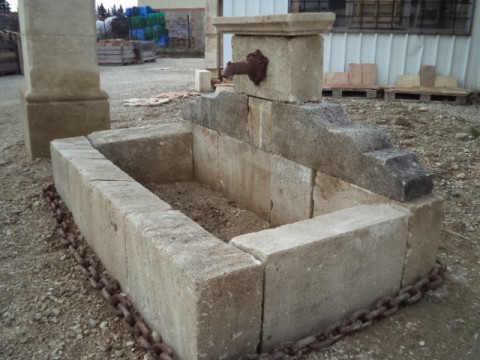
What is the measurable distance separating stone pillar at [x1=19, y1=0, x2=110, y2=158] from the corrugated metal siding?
2646cm

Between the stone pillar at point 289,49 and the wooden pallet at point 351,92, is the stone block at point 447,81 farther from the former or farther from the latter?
the stone pillar at point 289,49

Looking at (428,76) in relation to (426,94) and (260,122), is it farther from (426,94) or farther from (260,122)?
(260,122)

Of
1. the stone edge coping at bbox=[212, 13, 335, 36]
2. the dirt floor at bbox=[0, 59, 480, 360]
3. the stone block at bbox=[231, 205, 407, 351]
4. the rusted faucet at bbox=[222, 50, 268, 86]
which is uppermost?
the stone edge coping at bbox=[212, 13, 335, 36]

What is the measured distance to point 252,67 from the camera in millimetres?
4023

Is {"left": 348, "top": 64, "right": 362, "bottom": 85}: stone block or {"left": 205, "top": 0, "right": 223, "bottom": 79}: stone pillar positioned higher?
{"left": 205, "top": 0, "right": 223, "bottom": 79}: stone pillar

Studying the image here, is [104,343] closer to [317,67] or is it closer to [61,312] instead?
[61,312]

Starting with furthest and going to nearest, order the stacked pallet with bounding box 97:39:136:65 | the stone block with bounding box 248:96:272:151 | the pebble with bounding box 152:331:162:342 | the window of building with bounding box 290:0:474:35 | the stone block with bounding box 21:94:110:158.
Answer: the stacked pallet with bounding box 97:39:136:65 < the window of building with bounding box 290:0:474:35 < the stone block with bounding box 21:94:110:158 < the stone block with bounding box 248:96:272:151 < the pebble with bounding box 152:331:162:342

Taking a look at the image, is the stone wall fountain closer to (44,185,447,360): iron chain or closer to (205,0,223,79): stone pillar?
(44,185,447,360): iron chain

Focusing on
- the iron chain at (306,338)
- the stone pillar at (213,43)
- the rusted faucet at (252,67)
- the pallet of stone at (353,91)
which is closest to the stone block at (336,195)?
the iron chain at (306,338)

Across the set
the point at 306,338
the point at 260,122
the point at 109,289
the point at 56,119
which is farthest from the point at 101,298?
the point at 56,119

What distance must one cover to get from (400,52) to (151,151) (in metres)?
7.16

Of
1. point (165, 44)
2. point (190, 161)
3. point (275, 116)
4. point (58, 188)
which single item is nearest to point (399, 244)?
point (275, 116)

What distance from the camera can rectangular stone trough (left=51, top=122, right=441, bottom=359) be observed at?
8.00 ft

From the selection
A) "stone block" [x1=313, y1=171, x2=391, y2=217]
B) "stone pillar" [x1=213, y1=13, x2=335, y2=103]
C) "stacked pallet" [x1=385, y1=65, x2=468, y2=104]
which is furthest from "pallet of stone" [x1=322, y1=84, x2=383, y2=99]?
"stone block" [x1=313, y1=171, x2=391, y2=217]
